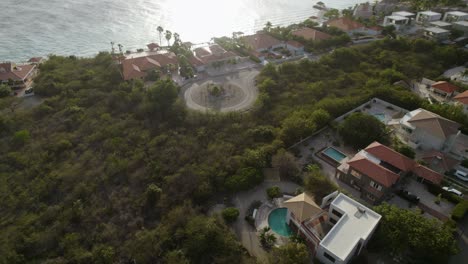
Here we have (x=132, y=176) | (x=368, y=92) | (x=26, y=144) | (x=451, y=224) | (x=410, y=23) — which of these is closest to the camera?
(x=451, y=224)

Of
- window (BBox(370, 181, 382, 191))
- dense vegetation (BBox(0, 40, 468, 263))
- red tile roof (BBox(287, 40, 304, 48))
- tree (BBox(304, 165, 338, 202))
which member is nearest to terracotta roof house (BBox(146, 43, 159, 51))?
dense vegetation (BBox(0, 40, 468, 263))

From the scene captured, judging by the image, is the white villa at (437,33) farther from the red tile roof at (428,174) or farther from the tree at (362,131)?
the red tile roof at (428,174)

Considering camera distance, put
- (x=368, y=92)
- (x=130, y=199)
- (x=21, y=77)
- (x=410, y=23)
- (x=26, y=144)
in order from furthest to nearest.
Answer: (x=410, y=23) → (x=21, y=77) → (x=368, y=92) → (x=26, y=144) → (x=130, y=199)

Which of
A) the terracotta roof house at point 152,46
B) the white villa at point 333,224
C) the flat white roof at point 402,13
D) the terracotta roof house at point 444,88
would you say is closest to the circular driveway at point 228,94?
the terracotta roof house at point 152,46

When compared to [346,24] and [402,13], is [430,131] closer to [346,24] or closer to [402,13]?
[346,24]

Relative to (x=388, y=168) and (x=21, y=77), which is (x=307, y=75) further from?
(x=21, y=77)

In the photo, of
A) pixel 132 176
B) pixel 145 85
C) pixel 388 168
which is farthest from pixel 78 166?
pixel 388 168

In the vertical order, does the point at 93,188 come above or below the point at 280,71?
below

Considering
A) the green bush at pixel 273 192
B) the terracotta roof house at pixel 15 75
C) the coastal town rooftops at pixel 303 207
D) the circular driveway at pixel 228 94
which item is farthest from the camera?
the terracotta roof house at pixel 15 75
